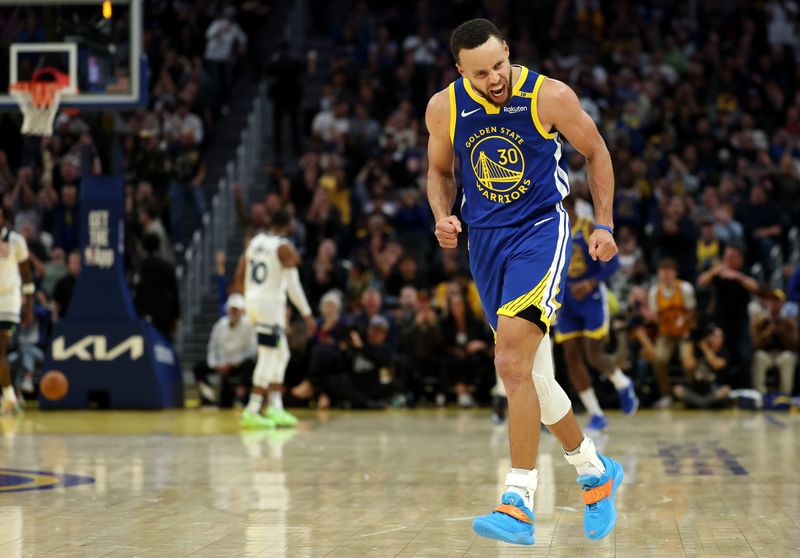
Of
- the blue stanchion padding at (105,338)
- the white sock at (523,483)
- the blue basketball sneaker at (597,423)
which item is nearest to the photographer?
the white sock at (523,483)

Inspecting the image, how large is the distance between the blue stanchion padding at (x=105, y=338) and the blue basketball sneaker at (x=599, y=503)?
1092 centimetres

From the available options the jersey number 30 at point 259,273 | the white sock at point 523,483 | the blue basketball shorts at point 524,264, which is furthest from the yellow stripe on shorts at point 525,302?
the jersey number 30 at point 259,273

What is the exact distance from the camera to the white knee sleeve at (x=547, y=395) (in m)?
6.03

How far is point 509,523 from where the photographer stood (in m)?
5.46

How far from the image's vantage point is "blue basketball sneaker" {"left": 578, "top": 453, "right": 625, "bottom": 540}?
230 inches

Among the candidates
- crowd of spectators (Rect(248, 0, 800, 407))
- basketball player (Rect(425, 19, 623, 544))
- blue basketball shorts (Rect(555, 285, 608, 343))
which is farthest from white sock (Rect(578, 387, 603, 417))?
basketball player (Rect(425, 19, 623, 544))

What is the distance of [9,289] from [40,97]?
2238mm

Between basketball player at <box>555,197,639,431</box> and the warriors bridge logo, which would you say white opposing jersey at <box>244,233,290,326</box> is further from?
the warriors bridge logo

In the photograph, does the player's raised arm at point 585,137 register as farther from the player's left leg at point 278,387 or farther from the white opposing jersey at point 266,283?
the player's left leg at point 278,387

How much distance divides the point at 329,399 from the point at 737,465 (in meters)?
8.55

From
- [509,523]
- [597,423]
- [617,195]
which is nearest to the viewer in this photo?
[509,523]

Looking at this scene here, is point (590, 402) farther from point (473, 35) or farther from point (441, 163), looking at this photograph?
point (473, 35)

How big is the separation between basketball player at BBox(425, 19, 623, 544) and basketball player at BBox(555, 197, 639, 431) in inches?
231

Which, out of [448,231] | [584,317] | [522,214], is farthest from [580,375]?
[448,231]
